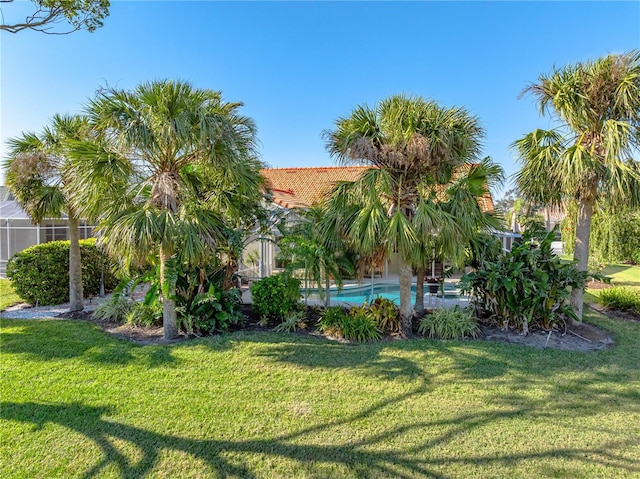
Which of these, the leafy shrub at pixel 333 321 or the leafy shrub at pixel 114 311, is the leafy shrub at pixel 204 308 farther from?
the leafy shrub at pixel 333 321

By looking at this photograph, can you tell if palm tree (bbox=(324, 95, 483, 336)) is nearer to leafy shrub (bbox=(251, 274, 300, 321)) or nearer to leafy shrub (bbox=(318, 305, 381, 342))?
leafy shrub (bbox=(318, 305, 381, 342))

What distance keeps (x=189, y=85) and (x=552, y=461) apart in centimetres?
834

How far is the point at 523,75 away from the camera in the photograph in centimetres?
847

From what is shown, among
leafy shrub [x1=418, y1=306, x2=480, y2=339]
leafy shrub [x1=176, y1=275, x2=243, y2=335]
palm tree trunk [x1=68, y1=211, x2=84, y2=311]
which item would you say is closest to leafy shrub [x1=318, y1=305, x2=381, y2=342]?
leafy shrub [x1=418, y1=306, x2=480, y2=339]

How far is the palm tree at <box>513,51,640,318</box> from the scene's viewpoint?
7.17 metres

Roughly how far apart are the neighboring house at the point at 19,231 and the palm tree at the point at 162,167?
9.72 m

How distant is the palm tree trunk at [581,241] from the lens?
316 inches

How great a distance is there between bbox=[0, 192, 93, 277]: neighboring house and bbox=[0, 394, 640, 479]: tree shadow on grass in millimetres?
13333

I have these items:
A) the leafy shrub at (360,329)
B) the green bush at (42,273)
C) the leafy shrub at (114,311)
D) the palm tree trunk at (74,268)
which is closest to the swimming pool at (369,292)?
the leafy shrub at (360,329)

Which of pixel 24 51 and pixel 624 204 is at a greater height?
pixel 24 51

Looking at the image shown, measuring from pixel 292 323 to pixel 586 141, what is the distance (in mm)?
8733

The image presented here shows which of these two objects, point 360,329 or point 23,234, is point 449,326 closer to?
point 360,329

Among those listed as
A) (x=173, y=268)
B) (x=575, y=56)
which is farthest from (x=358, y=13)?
(x=173, y=268)

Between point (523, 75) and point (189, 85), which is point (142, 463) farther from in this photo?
point (523, 75)
